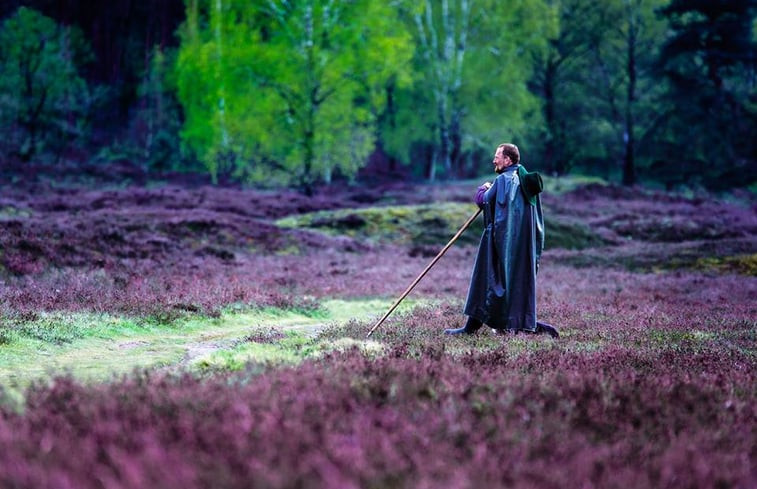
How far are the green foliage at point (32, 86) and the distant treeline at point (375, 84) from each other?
0.13 metres

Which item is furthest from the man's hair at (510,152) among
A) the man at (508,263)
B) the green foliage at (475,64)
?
the green foliage at (475,64)

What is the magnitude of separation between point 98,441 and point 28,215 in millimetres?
23538

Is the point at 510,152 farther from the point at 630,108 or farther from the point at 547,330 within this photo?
the point at 630,108

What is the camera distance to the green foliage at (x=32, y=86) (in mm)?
45938

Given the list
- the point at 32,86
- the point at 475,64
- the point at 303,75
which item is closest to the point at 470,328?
the point at 303,75

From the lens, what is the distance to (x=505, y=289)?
10.1 metres

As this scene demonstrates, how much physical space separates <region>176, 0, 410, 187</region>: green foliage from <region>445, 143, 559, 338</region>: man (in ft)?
92.6

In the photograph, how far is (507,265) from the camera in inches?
400

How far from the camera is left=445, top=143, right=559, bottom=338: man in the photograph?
33.3 feet

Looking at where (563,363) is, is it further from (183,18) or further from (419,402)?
(183,18)

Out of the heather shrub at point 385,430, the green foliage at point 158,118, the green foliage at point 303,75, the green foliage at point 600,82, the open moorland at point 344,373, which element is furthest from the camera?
the green foliage at point 158,118

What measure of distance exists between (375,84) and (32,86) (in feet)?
75.4

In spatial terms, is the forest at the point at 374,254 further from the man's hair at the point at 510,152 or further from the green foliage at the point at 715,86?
the green foliage at the point at 715,86

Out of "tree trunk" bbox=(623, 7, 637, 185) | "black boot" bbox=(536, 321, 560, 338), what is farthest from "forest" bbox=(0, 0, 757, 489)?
"tree trunk" bbox=(623, 7, 637, 185)
